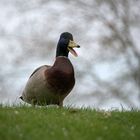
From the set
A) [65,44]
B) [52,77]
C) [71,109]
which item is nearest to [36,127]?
[71,109]

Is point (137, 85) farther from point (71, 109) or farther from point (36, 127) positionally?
point (36, 127)

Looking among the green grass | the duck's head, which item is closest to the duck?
the duck's head

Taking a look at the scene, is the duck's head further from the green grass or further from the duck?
the green grass

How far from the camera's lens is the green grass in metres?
9.69

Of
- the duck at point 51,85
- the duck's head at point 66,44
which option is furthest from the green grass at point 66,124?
the duck's head at point 66,44

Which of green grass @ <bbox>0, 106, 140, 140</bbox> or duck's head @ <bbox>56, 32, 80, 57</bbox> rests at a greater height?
duck's head @ <bbox>56, 32, 80, 57</bbox>

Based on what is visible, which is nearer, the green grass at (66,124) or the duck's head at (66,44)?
the green grass at (66,124)

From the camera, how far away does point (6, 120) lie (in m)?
10.4

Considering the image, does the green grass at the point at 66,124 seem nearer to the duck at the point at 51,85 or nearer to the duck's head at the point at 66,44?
the duck at the point at 51,85

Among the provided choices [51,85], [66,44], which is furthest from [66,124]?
[66,44]

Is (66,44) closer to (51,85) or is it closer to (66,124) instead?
(51,85)

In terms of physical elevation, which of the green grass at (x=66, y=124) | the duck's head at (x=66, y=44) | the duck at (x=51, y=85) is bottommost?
the green grass at (x=66, y=124)

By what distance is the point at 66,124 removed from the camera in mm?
10336

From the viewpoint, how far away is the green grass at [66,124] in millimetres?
9688
